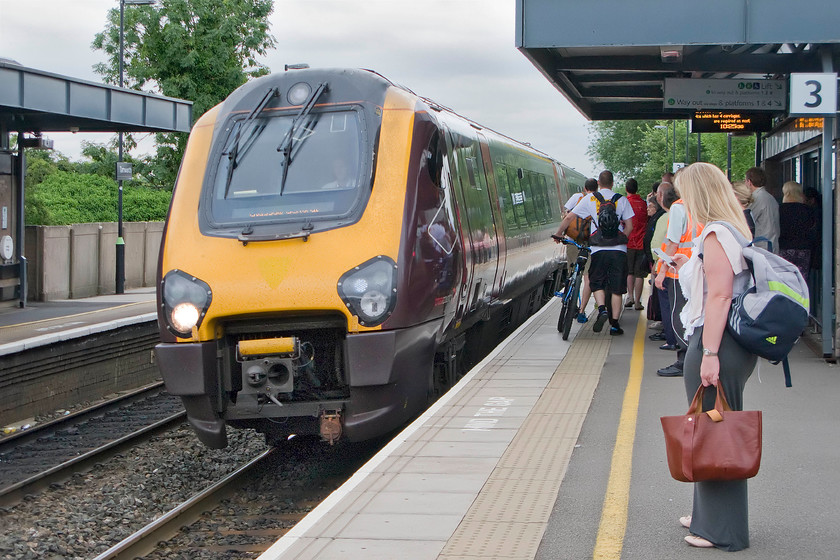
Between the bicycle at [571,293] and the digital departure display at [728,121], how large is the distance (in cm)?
336

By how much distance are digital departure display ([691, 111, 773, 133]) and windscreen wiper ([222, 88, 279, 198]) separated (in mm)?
7803

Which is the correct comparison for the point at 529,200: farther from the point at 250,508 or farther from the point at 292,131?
the point at 250,508

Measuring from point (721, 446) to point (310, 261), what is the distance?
141 inches

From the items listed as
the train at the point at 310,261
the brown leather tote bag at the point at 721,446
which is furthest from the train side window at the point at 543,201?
the brown leather tote bag at the point at 721,446

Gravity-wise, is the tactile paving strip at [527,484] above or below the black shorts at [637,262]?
below

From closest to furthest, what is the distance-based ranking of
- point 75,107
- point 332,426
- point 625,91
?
point 332,426 → point 625,91 → point 75,107

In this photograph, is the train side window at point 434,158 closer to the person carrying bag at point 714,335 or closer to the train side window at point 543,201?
the person carrying bag at point 714,335

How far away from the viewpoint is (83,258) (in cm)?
2305

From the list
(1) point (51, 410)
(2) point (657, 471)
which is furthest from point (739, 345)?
(1) point (51, 410)

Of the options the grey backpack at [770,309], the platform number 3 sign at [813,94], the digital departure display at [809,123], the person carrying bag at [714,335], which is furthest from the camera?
the digital departure display at [809,123]

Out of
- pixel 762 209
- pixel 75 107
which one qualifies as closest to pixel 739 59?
pixel 762 209

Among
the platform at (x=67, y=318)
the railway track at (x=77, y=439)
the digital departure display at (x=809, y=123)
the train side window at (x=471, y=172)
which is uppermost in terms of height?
the digital departure display at (x=809, y=123)

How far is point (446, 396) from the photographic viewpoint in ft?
27.3

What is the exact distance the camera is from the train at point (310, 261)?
7.34 meters
